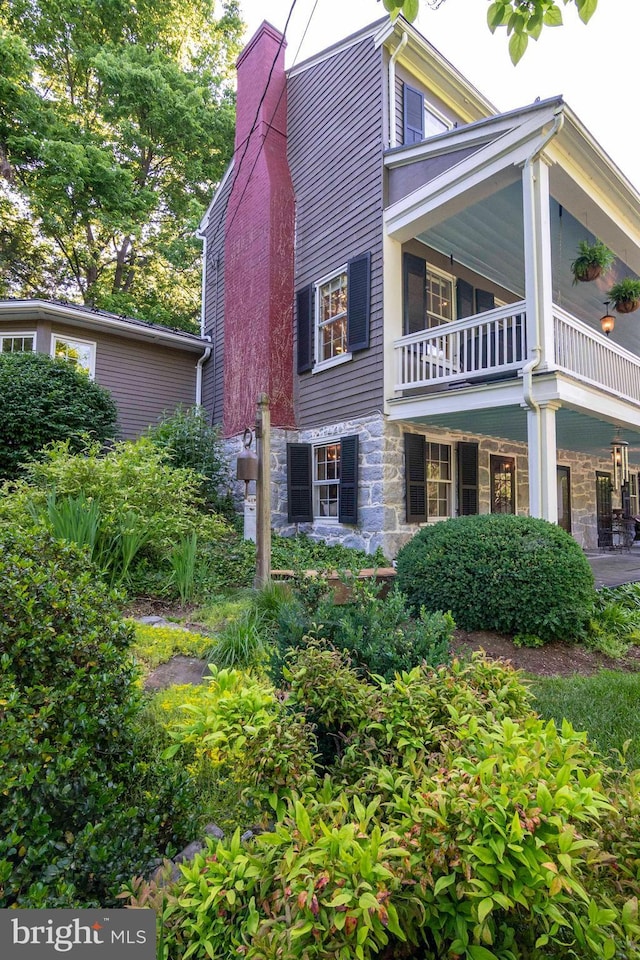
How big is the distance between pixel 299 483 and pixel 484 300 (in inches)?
192

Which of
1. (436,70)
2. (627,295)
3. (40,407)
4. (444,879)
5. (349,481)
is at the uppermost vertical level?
(436,70)

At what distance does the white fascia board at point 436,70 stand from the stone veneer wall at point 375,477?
5503 mm

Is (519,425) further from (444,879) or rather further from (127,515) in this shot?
(444,879)

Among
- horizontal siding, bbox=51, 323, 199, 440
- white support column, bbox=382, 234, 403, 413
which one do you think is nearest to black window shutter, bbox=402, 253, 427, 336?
white support column, bbox=382, 234, 403, 413

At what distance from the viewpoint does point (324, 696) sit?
1677 mm

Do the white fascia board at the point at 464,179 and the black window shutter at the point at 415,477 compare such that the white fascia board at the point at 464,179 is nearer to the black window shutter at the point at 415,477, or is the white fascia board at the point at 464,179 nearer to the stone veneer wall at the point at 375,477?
the stone veneer wall at the point at 375,477

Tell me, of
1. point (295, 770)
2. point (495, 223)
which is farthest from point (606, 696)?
point (495, 223)

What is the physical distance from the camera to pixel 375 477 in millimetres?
7203

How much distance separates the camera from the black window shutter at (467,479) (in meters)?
8.26

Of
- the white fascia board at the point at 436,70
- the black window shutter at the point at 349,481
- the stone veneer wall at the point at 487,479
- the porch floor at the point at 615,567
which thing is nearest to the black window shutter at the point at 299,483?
the black window shutter at the point at 349,481

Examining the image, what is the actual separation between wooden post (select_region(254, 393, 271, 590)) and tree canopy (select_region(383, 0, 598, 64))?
3446 mm

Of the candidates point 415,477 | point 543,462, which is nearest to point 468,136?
point 543,462

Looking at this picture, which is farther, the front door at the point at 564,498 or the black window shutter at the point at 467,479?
the front door at the point at 564,498

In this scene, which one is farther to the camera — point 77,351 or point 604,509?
point 604,509
